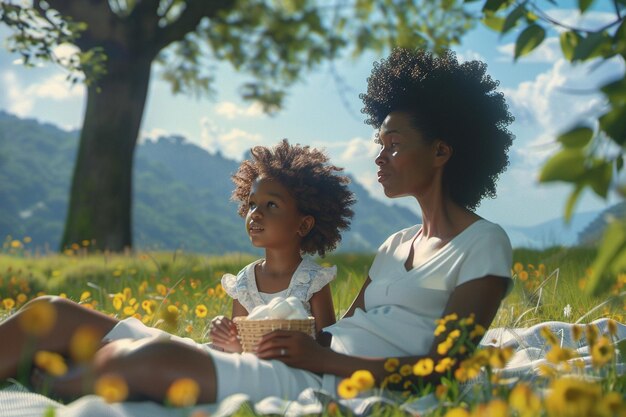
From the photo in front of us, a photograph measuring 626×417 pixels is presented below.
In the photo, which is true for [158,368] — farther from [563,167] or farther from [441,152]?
[563,167]

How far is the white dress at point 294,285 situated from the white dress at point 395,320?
544 millimetres

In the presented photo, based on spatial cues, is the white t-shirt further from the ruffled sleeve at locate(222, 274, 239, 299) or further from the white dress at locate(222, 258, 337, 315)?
the ruffled sleeve at locate(222, 274, 239, 299)

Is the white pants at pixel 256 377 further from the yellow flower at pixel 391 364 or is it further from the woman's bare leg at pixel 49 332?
the woman's bare leg at pixel 49 332

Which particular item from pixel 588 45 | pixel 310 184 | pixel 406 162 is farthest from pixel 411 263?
pixel 588 45

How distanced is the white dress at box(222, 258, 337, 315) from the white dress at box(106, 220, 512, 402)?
0.54 meters

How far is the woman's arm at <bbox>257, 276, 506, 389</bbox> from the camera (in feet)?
9.63

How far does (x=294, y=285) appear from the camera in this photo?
3.96 meters

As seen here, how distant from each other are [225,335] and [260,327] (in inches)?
19.4

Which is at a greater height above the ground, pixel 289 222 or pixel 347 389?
pixel 289 222

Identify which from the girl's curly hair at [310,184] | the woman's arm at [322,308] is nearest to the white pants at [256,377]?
the woman's arm at [322,308]

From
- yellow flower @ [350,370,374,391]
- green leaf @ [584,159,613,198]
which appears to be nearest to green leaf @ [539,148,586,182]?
green leaf @ [584,159,613,198]

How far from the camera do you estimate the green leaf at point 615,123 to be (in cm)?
160

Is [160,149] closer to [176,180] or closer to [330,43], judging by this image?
[176,180]

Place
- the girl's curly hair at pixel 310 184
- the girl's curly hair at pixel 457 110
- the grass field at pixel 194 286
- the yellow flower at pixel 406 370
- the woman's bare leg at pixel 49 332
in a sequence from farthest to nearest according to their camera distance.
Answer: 1. the grass field at pixel 194 286
2. the girl's curly hair at pixel 310 184
3. the girl's curly hair at pixel 457 110
4. the woman's bare leg at pixel 49 332
5. the yellow flower at pixel 406 370
